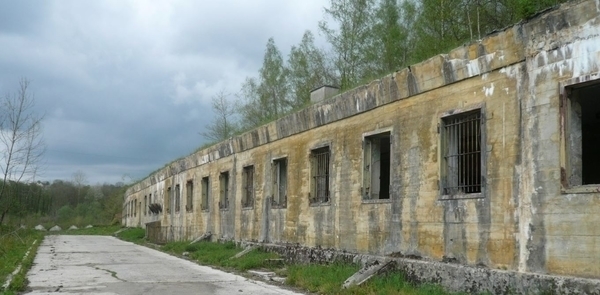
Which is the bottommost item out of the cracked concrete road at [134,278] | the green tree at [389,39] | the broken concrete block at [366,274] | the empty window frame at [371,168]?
the cracked concrete road at [134,278]

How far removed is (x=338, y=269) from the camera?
11.0 m

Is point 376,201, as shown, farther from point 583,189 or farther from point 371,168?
point 583,189

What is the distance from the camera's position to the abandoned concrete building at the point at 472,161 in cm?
718

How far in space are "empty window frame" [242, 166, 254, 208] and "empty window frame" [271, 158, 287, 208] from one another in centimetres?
178

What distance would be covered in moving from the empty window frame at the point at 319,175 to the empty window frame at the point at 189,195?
11307 millimetres

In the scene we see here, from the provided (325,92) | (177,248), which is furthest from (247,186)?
(325,92)

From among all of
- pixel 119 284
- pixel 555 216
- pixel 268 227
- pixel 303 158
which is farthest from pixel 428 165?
pixel 268 227

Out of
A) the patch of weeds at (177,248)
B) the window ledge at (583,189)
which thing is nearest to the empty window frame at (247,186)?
the patch of weeds at (177,248)

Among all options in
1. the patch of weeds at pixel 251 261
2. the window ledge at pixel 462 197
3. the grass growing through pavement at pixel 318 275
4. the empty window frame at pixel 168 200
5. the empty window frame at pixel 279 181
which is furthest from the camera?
the empty window frame at pixel 168 200

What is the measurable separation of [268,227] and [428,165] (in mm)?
7148

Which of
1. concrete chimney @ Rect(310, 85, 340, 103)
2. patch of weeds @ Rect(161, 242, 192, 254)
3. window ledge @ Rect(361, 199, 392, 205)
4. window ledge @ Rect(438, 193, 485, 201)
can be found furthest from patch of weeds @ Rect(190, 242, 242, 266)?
window ledge @ Rect(438, 193, 485, 201)

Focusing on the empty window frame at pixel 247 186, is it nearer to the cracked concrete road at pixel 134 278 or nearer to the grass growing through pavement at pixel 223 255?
the grass growing through pavement at pixel 223 255

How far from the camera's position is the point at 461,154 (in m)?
9.05

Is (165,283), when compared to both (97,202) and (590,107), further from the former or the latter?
(97,202)
